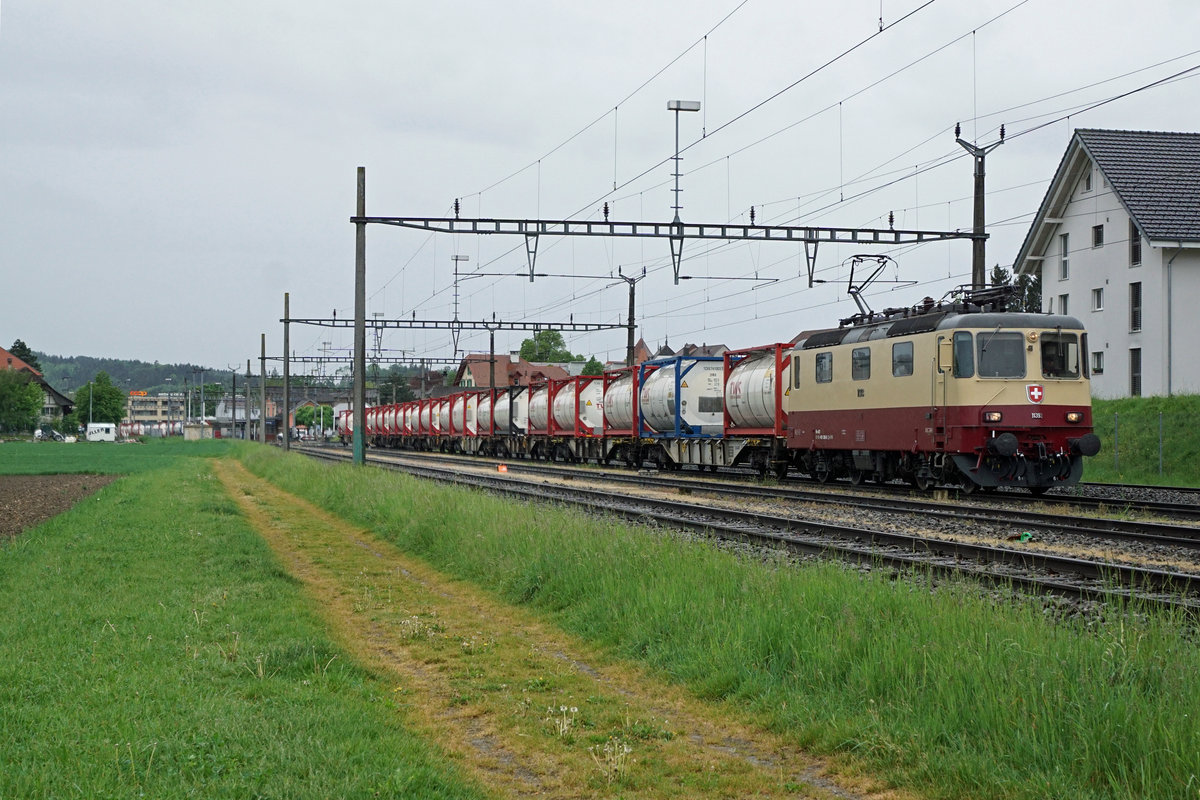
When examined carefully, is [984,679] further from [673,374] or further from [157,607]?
[673,374]

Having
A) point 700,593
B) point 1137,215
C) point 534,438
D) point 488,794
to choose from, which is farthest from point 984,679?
point 534,438

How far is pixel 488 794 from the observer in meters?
5.50

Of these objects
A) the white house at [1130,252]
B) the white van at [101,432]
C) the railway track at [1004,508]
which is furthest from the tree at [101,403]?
the railway track at [1004,508]

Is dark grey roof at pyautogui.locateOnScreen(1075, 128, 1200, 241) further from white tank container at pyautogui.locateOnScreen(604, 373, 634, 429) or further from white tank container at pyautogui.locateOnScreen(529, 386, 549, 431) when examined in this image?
white tank container at pyautogui.locateOnScreen(529, 386, 549, 431)

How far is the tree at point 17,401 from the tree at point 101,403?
31.6 metres

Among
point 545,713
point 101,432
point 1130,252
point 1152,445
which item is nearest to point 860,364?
point 1152,445

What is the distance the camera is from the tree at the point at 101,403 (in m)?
148

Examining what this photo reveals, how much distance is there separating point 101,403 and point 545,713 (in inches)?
6149

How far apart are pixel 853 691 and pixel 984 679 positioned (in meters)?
0.84

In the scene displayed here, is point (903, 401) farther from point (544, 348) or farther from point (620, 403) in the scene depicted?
point (544, 348)

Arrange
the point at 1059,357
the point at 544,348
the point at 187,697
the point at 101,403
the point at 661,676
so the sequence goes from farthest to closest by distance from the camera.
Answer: the point at 544,348, the point at 101,403, the point at 1059,357, the point at 661,676, the point at 187,697

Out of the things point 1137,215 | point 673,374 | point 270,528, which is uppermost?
point 1137,215

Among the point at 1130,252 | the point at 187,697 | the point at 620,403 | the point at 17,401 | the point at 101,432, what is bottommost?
the point at 101,432

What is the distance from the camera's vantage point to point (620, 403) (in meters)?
37.9
